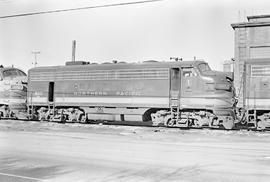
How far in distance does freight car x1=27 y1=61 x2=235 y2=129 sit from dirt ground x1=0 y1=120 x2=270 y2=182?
147 inches

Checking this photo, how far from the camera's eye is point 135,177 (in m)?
8.15

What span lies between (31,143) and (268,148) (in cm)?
792

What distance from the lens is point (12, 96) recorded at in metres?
25.6

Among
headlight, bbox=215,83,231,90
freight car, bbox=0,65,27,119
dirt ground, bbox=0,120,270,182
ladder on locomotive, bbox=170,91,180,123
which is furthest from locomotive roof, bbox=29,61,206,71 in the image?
dirt ground, bbox=0,120,270,182

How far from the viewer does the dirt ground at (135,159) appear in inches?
325

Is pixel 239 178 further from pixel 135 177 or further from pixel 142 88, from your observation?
pixel 142 88

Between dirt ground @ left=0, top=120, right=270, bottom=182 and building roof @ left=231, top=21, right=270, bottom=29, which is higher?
building roof @ left=231, top=21, right=270, bottom=29

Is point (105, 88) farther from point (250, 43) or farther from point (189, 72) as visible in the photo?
point (250, 43)

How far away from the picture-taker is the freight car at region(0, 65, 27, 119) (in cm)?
2544

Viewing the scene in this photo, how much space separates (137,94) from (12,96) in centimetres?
959

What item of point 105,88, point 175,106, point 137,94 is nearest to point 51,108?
point 105,88

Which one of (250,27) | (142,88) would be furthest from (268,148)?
(250,27)

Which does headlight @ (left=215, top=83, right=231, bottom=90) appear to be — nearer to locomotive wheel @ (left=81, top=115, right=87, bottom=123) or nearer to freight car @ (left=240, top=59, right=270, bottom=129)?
freight car @ (left=240, top=59, right=270, bottom=129)

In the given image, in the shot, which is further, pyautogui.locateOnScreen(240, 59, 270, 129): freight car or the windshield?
the windshield
